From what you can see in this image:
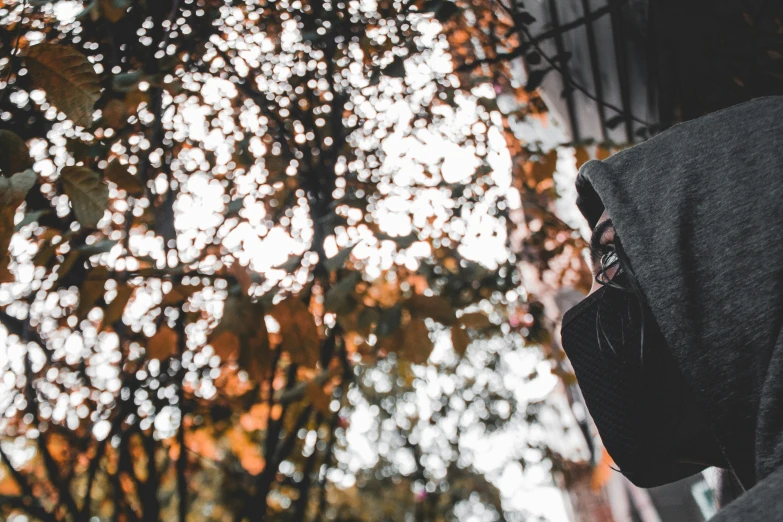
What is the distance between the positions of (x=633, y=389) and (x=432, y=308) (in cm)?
83

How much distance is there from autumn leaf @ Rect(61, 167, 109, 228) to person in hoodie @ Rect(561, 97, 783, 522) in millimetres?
1121

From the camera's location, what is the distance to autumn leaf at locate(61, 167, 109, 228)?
145 centimetres

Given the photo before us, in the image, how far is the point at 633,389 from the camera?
129 cm

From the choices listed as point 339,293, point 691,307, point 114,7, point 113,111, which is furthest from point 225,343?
point 691,307

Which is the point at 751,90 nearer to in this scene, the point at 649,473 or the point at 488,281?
the point at 649,473

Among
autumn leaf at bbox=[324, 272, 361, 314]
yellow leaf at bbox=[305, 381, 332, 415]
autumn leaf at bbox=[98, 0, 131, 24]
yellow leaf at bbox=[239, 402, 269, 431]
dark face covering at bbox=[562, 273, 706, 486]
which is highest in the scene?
autumn leaf at bbox=[98, 0, 131, 24]

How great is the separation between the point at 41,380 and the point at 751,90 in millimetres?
3619

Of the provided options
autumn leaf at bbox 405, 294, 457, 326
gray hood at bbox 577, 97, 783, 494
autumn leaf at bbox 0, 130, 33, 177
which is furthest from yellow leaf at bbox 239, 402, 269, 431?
gray hood at bbox 577, 97, 783, 494

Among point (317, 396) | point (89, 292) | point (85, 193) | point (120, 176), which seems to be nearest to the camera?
point (85, 193)

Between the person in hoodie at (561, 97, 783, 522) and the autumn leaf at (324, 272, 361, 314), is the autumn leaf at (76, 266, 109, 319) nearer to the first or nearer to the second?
the autumn leaf at (324, 272, 361, 314)

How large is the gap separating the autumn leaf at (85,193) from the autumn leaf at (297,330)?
555 mm

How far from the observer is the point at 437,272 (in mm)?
3648

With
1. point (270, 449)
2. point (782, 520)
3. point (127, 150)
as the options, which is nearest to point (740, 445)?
point (782, 520)

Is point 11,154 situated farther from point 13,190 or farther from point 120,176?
point 120,176
